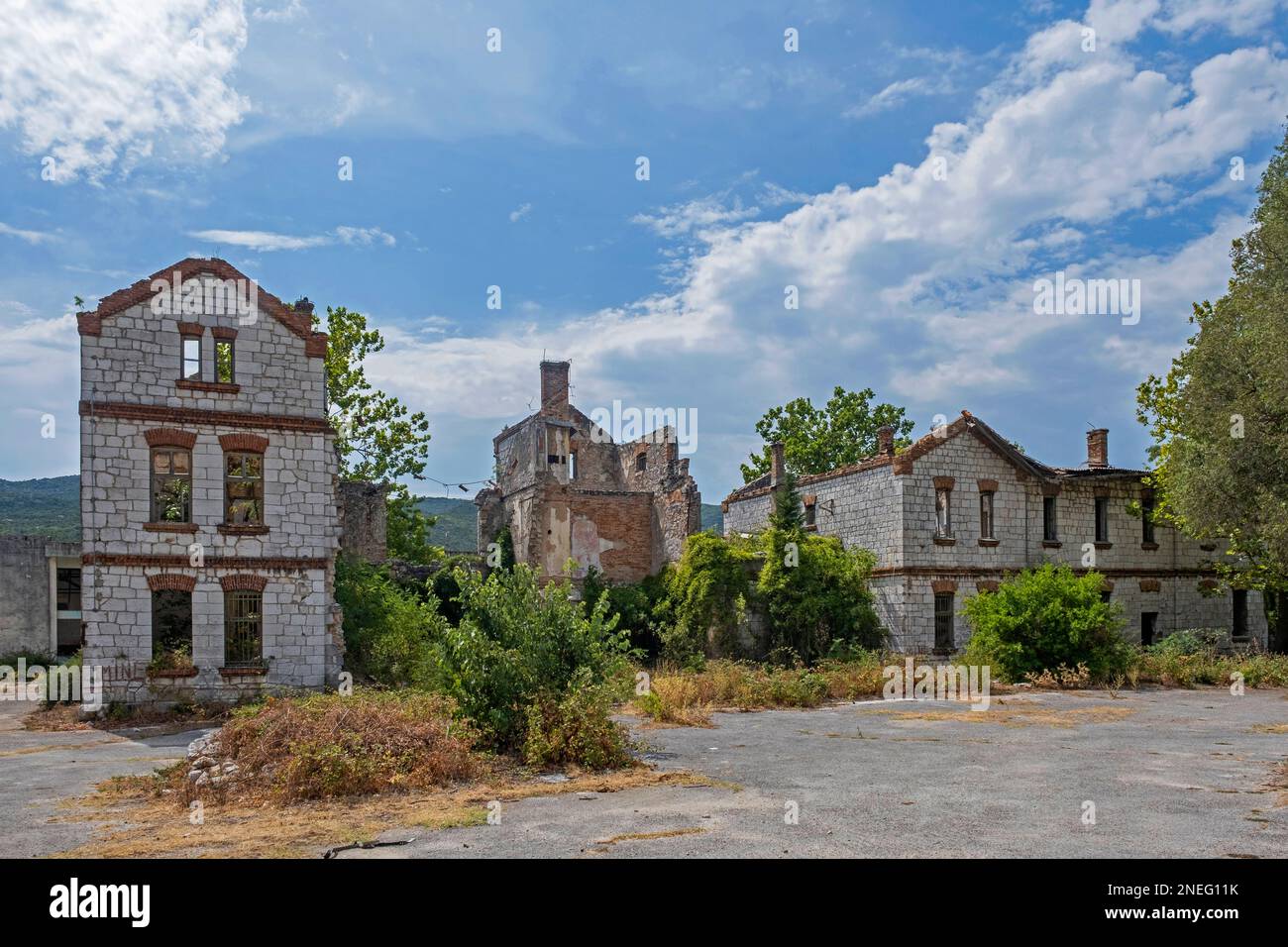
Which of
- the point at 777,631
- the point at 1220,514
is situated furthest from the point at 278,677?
the point at 1220,514

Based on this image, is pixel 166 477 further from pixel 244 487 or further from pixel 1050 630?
pixel 1050 630

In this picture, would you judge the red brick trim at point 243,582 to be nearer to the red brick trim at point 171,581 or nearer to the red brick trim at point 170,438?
the red brick trim at point 171,581

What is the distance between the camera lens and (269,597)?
22797mm

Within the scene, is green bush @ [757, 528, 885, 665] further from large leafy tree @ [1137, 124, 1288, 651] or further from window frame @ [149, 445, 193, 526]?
window frame @ [149, 445, 193, 526]

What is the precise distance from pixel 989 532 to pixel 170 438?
23.5 metres

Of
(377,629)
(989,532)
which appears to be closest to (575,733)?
(377,629)

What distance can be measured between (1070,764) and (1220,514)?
18.6 metres

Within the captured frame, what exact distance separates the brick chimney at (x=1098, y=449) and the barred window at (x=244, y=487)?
1080 inches

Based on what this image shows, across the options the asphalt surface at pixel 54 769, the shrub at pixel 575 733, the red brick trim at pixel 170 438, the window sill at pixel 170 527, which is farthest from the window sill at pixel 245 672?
the shrub at pixel 575 733

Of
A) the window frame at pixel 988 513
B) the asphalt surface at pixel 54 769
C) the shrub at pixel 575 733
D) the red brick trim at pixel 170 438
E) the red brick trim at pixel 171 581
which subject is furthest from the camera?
the window frame at pixel 988 513

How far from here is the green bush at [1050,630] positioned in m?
26.1

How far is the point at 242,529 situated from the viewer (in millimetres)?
22625

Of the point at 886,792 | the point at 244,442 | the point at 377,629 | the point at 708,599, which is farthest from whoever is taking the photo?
the point at 708,599
